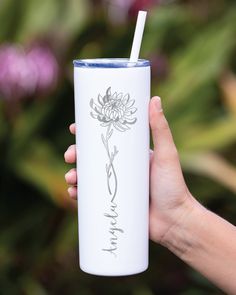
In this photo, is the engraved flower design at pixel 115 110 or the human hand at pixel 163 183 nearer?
the engraved flower design at pixel 115 110

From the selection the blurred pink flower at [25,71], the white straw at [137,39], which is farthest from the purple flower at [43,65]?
the white straw at [137,39]

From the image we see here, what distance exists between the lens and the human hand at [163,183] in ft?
5.51

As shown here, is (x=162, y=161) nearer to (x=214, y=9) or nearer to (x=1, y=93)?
(x=1, y=93)

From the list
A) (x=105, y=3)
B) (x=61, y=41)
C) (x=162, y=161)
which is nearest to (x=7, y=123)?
(x=61, y=41)

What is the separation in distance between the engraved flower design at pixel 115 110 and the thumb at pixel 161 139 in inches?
2.6

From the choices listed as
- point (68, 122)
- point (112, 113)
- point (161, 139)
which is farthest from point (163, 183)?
point (68, 122)

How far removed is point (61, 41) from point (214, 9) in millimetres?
1501

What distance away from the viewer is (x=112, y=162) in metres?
1.60

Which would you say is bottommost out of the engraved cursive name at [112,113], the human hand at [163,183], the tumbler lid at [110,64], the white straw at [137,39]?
the human hand at [163,183]

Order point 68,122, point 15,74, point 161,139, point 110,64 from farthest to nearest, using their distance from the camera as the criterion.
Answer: point 68,122, point 15,74, point 161,139, point 110,64

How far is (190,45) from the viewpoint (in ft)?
Result: 12.1

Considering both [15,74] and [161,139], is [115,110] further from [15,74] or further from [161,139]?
[15,74]

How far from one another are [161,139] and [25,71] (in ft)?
5.07

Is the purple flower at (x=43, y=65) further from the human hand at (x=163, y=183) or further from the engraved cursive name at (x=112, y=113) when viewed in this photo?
the engraved cursive name at (x=112, y=113)
